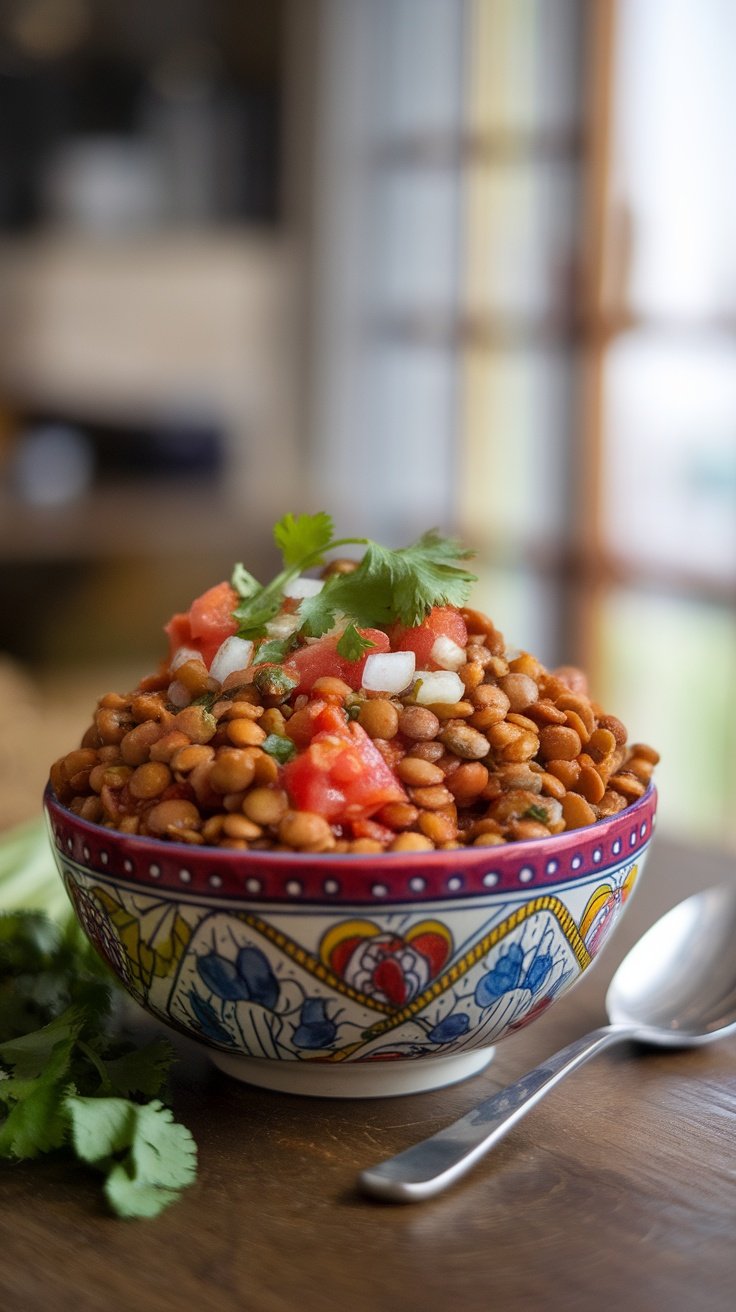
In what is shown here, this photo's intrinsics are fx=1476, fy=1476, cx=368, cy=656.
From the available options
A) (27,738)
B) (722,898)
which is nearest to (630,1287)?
(722,898)

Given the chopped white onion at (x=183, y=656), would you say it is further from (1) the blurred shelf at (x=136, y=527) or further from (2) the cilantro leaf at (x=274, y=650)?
(1) the blurred shelf at (x=136, y=527)

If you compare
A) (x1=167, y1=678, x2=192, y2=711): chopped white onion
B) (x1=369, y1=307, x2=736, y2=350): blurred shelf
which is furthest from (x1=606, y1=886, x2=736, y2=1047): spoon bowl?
(x1=369, y1=307, x2=736, y2=350): blurred shelf

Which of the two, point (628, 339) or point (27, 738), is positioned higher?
point (628, 339)

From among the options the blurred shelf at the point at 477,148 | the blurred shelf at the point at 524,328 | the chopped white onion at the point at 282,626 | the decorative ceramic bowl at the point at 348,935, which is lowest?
the decorative ceramic bowl at the point at 348,935

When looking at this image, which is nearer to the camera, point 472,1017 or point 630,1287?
point 630,1287

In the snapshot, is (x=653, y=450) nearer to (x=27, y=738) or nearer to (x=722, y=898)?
(x=27, y=738)

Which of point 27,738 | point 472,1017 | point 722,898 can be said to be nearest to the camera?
point 472,1017

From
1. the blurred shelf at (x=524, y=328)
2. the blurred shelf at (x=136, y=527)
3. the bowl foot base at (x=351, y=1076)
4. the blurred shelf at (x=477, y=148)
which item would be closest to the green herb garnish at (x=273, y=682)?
the bowl foot base at (x=351, y=1076)
